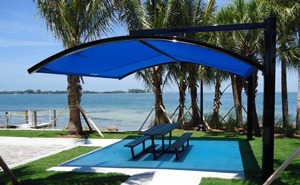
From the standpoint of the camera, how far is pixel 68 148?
9.94 meters

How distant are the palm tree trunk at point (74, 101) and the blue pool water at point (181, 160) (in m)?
3.24

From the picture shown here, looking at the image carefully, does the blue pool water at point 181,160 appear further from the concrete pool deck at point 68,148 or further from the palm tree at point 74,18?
the palm tree at point 74,18

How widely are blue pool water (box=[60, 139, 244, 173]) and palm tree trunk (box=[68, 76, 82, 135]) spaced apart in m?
A: 3.24

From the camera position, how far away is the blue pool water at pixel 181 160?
24.0ft

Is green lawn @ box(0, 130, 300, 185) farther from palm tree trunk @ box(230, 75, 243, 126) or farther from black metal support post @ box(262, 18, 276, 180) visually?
palm tree trunk @ box(230, 75, 243, 126)

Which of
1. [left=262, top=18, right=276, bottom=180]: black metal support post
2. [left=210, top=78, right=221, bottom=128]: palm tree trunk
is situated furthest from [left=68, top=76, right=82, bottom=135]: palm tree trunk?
[left=262, top=18, right=276, bottom=180]: black metal support post

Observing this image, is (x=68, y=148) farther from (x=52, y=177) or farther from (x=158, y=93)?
(x=158, y=93)

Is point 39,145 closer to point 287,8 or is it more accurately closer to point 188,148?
point 188,148

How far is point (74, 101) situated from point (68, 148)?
3016 millimetres

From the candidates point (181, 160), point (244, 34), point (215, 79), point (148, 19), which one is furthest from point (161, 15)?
point (181, 160)

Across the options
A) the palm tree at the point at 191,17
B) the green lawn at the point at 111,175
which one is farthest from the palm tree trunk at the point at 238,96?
the green lawn at the point at 111,175

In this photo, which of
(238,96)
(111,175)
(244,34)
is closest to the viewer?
(111,175)

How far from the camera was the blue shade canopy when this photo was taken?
564 centimetres

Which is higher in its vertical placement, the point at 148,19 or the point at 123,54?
the point at 148,19
